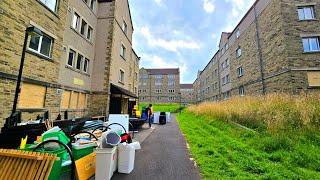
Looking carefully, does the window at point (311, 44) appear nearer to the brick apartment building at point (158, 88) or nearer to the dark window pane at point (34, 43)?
the dark window pane at point (34, 43)

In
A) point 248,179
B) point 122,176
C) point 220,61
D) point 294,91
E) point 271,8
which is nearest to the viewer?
point 248,179

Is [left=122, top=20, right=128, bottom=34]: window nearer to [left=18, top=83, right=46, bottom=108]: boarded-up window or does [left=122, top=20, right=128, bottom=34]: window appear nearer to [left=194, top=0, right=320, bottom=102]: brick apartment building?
[left=18, top=83, right=46, bottom=108]: boarded-up window

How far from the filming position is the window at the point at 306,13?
16.3 m

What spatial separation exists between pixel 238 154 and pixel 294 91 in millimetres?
12665

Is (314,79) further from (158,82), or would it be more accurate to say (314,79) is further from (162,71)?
(162,71)

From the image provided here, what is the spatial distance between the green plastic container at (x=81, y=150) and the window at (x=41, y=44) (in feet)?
24.8

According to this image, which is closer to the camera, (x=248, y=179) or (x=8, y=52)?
(x=248, y=179)

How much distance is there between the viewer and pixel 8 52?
25.3 ft

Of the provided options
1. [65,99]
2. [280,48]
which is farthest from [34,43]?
[280,48]

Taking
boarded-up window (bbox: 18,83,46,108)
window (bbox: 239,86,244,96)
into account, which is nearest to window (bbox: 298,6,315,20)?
window (bbox: 239,86,244,96)

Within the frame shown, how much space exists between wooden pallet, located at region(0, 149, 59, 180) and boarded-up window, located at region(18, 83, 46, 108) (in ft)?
23.1

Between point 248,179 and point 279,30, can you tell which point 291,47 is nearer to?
point 279,30

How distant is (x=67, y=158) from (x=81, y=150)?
21.6 inches

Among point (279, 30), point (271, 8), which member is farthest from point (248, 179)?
point (271, 8)
